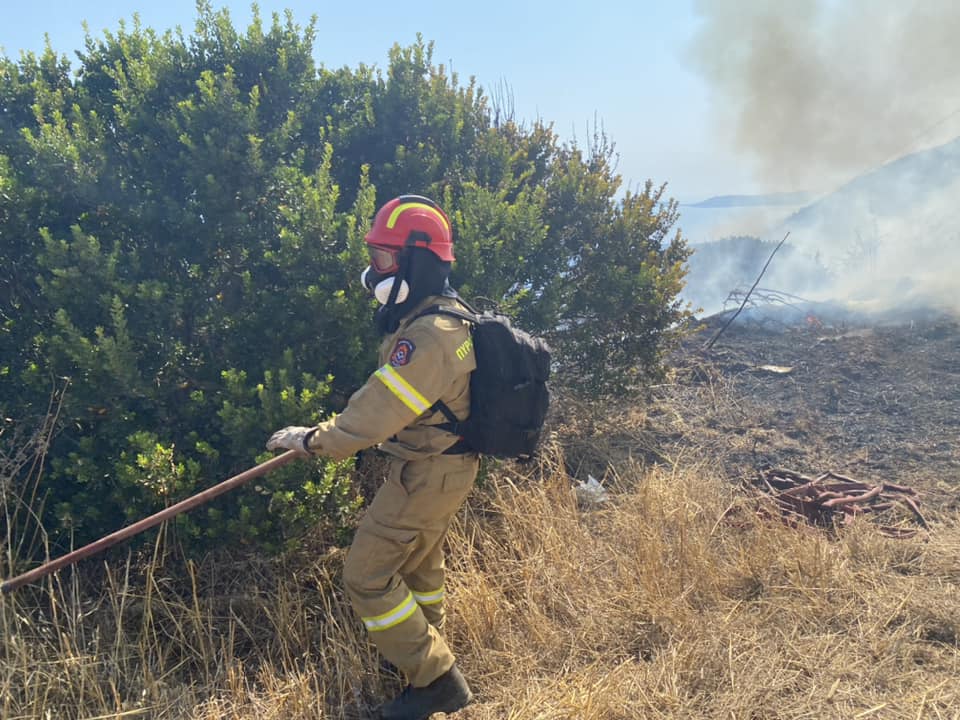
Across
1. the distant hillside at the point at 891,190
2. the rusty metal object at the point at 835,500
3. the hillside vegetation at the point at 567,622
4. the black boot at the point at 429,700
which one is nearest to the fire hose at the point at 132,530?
the hillside vegetation at the point at 567,622

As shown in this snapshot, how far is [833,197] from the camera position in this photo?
18.3 m

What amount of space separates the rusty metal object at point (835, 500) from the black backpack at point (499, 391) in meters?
2.44

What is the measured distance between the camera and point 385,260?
10.2 ft

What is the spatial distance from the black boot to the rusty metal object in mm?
2592

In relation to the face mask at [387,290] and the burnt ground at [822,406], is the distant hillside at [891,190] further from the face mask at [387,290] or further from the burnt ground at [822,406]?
the face mask at [387,290]

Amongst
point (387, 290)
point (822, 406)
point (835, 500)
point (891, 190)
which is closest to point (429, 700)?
point (387, 290)

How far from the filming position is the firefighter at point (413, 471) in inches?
115

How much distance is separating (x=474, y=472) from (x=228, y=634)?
160 cm

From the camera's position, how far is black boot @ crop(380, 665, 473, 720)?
3.01 meters

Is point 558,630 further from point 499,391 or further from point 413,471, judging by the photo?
point 499,391

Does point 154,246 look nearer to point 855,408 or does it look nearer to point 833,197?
point 855,408

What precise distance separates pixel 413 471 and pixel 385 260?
98cm

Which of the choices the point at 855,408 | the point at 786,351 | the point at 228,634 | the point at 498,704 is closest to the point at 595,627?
the point at 498,704

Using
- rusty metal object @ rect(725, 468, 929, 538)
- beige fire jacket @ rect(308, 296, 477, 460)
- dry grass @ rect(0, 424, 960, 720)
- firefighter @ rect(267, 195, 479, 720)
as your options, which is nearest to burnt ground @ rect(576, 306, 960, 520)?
rusty metal object @ rect(725, 468, 929, 538)
